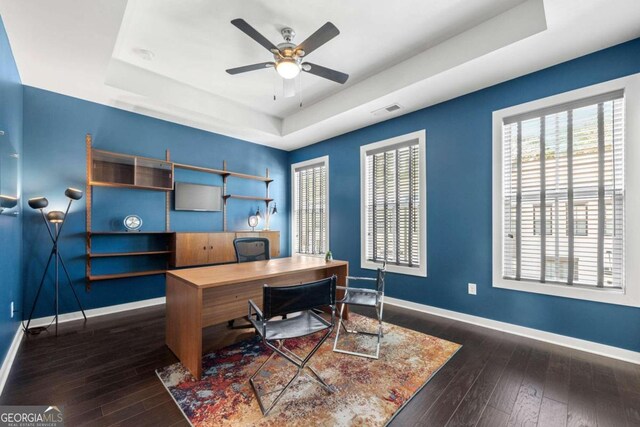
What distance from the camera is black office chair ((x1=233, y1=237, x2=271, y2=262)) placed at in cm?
334

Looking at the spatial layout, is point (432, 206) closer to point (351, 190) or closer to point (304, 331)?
point (351, 190)

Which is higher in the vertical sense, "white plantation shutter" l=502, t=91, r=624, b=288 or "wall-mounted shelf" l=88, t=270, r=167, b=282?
"white plantation shutter" l=502, t=91, r=624, b=288

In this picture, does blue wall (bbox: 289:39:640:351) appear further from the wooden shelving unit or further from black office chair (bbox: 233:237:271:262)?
the wooden shelving unit

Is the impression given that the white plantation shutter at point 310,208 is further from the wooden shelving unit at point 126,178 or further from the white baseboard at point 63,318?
the white baseboard at point 63,318

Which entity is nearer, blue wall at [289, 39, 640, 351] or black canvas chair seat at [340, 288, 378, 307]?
blue wall at [289, 39, 640, 351]

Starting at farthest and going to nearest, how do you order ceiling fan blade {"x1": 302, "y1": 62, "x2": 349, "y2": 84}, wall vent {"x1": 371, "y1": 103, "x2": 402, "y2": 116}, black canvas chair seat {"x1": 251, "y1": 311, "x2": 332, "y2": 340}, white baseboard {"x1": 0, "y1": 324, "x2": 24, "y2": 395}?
wall vent {"x1": 371, "y1": 103, "x2": 402, "y2": 116}
ceiling fan blade {"x1": 302, "y1": 62, "x2": 349, "y2": 84}
white baseboard {"x1": 0, "y1": 324, "x2": 24, "y2": 395}
black canvas chair seat {"x1": 251, "y1": 311, "x2": 332, "y2": 340}

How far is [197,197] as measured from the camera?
14.6 feet

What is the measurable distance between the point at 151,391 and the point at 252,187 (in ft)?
12.5

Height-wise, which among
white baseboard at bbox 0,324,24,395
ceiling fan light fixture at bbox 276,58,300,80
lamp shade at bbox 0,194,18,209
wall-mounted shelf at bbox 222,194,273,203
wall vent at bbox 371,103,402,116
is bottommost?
white baseboard at bbox 0,324,24,395

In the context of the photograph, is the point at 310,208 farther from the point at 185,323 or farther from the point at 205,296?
the point at 185,323

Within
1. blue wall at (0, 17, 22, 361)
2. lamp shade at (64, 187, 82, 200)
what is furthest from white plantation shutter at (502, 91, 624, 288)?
lamp shade at (64, 187, 82, 200)

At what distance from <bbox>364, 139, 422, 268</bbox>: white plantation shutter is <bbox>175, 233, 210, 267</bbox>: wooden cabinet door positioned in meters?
2.61

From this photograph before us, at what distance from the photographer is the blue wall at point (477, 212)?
2.48m

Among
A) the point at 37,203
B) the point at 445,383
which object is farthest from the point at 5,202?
the point at 445,383
